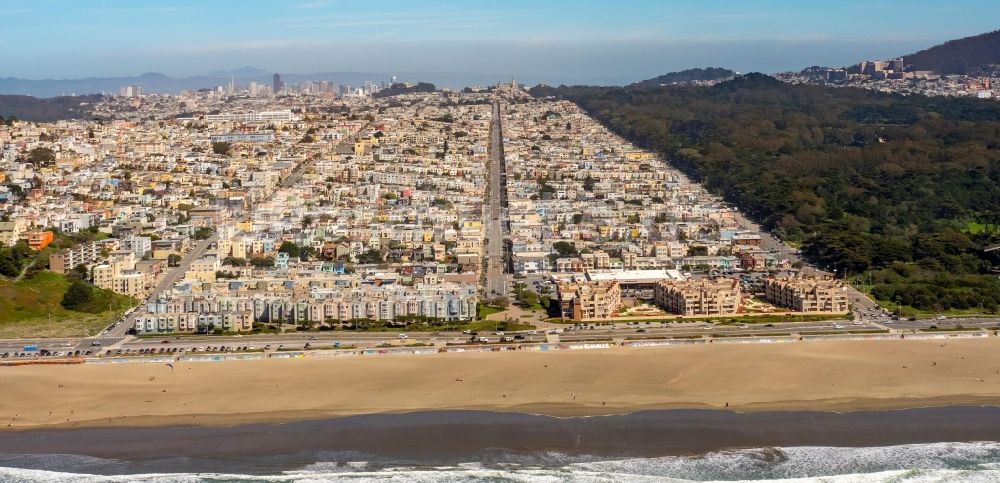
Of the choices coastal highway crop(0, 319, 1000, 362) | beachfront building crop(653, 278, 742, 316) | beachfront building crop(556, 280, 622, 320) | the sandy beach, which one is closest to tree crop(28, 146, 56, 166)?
coastal highway crop(0, 319, 1000, 362)

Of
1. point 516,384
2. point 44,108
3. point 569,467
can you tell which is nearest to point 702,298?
point 516,384

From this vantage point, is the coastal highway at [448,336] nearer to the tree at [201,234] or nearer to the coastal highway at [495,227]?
the coastal highway at [495,227]

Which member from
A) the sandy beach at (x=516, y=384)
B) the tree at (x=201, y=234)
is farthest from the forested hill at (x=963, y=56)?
the sandy beach at (x=516, y=384)

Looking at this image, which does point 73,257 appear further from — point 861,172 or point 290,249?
point 861,172

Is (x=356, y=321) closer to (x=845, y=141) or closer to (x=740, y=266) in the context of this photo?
(x=740, y=266)

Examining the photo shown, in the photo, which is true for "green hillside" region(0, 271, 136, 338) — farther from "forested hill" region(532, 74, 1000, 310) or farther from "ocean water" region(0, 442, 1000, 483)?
"forested hill" region(532, 74, 1000, 310)
